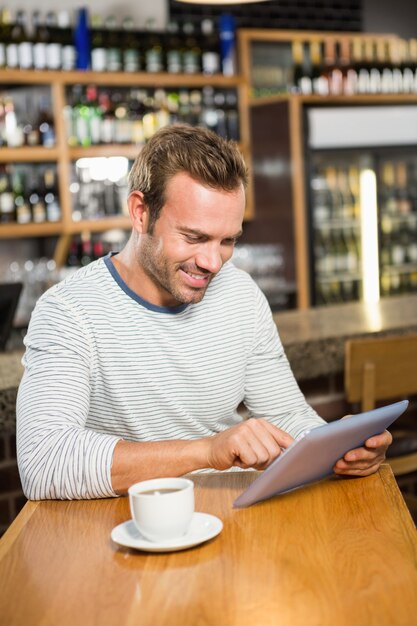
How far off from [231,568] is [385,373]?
1981mm

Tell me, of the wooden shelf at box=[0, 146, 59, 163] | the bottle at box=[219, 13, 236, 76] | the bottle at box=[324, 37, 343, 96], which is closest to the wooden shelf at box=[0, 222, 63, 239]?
the wooden shelf at box=[0, 146, 59, 163]

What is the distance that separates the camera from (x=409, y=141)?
6883mm

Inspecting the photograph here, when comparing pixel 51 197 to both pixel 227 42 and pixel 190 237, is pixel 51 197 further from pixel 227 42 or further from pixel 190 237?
pixel 190 237

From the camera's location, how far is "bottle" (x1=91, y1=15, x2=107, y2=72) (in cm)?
573

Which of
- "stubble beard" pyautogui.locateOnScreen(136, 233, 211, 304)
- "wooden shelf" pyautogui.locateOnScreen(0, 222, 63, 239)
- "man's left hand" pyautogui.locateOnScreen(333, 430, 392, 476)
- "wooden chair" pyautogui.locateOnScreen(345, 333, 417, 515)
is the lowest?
"wooden chair" pyautogui.locateOnScreen(345, 333, 417, 515)

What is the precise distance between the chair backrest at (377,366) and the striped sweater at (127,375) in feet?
3.21

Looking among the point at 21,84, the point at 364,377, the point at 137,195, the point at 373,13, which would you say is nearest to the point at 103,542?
the point at 137,195

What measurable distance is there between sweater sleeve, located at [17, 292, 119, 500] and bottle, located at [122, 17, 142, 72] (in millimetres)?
4262

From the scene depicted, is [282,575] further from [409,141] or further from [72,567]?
[409,141]

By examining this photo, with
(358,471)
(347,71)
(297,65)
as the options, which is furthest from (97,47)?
(358,471)

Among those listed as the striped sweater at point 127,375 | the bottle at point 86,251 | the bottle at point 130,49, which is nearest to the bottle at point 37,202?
the bottle at point 86,251

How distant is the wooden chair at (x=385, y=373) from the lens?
309 cm

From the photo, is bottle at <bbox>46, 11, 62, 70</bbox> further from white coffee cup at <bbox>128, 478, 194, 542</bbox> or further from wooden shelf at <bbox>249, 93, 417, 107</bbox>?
white coffee cup at <bbox>128, 478, 194, 542</bbox>

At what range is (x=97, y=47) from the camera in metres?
5.86
